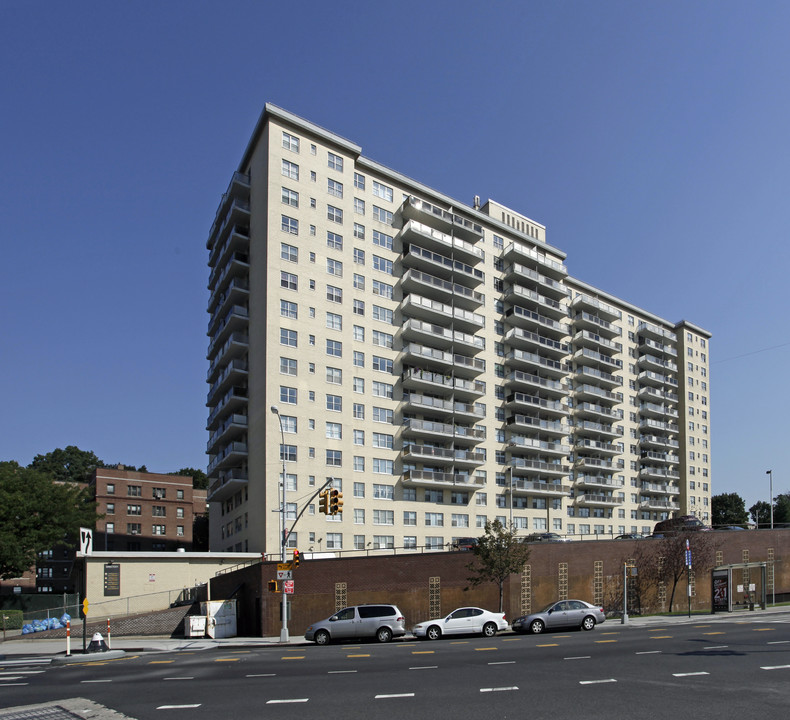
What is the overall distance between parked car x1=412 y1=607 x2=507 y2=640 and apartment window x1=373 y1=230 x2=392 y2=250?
45122mm

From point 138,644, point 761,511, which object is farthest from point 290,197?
point 761,511

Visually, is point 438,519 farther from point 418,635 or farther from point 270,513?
point 418,635

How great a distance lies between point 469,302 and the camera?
7956 centimetres

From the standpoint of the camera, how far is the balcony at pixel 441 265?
74.9 metres

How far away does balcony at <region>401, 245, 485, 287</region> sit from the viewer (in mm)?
74944

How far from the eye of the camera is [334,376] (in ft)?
219

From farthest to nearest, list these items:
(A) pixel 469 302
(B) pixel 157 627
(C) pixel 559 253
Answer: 1. (C) pixel 559 253
2. (A) pixel 469 302
3. (B) pixel 157 627

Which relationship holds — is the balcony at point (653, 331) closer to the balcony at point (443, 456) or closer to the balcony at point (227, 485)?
the balcony at point (443, 456)

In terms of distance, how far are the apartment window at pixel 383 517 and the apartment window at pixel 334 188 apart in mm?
31449

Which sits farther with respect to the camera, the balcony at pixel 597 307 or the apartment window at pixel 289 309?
the balcony at pixel 597 307

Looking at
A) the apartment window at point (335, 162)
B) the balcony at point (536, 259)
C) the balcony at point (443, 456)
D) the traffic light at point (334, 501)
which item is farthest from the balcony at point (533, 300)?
the traffic light at point (334, 501)

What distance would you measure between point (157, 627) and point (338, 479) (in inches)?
846

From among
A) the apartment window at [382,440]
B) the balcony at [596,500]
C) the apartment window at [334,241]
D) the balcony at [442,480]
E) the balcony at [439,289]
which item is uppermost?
the apartment window at [334,241]

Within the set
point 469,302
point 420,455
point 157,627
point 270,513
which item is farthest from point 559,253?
point 157,627
